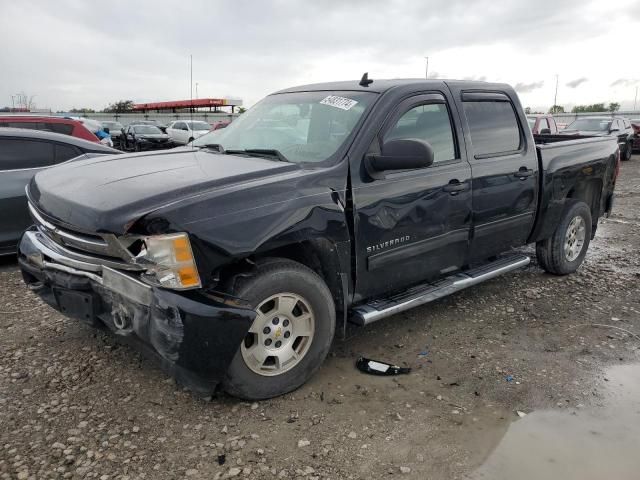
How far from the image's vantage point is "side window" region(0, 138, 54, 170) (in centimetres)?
554

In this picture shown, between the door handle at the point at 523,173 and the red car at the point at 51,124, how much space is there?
6.06 metres

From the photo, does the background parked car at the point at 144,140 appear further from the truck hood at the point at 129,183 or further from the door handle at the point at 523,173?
the door handle at the point at 523,173

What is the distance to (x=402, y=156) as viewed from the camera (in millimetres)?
3270

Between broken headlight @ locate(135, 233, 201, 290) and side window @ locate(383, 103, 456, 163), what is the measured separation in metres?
1.71

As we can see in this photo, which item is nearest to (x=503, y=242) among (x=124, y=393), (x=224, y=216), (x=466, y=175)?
(x=466, y=175)

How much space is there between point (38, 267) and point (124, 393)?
96cm

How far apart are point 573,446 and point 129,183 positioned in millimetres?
2742

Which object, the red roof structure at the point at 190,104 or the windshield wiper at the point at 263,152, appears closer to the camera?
the windshield wiper at the point at 263,152

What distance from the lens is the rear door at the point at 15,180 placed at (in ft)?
17.6

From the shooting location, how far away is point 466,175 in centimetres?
398

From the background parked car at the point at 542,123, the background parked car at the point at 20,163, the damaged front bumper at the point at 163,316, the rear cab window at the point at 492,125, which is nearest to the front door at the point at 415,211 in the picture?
the rear cab window at the point at 492,125

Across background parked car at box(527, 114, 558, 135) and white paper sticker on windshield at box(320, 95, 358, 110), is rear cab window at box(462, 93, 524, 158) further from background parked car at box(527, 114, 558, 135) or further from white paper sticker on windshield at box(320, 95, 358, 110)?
background parked car at box(527, 114, 558, 135)

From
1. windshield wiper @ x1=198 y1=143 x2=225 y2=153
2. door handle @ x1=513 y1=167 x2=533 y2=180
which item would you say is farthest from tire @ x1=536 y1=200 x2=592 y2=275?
windshield wiper @ x1=198 y1=143 x2=225 y2=153

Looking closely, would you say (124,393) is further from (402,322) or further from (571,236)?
(571,236)
